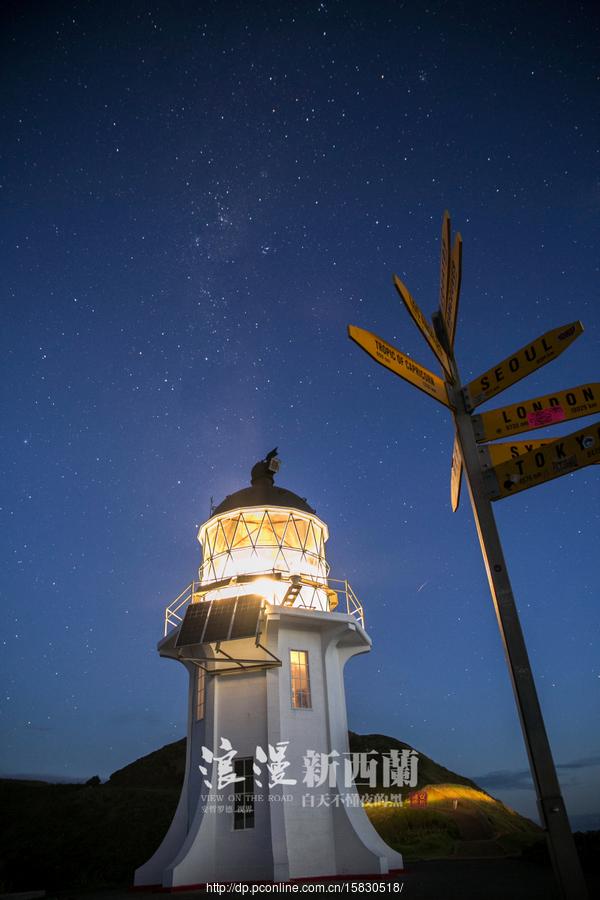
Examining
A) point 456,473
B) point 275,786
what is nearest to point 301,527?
point 275,786

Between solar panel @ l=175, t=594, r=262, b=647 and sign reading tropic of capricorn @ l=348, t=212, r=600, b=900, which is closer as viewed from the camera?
sign reading tropic of capricorn @ l=348, t=212, r=600, b=900

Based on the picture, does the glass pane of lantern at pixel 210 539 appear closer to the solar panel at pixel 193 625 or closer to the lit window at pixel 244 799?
the solar panel at pixel 193 625

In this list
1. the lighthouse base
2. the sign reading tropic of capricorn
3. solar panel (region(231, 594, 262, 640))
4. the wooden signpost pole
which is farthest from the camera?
the lighthouse base

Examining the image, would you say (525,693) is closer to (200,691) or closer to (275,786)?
(275,786)

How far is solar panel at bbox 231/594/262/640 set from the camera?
14.8 m

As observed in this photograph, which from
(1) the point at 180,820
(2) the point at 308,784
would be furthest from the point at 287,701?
(1) the point at 180,820

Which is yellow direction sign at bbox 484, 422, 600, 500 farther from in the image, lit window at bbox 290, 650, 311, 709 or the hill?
the hill

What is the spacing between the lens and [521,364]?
20.7 ft

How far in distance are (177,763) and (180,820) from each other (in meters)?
23.1

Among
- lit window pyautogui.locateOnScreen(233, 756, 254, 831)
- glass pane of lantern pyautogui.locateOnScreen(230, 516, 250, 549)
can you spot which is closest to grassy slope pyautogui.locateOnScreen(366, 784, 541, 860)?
lit window pyautogui.locateOnScreen(233, 756, 254, 831)

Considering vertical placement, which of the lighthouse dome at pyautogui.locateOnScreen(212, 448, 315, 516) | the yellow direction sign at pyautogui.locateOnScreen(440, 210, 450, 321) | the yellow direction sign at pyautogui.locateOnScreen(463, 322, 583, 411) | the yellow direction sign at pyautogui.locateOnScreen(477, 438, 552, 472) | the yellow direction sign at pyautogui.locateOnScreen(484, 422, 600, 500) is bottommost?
the yellow direction sign at pyautogui.locateOnScreen(484, 422, 600, 500)

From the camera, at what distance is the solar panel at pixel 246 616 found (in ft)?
48.5

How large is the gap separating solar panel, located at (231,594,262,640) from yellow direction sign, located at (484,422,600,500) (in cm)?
1028

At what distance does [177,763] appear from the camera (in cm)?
3788
